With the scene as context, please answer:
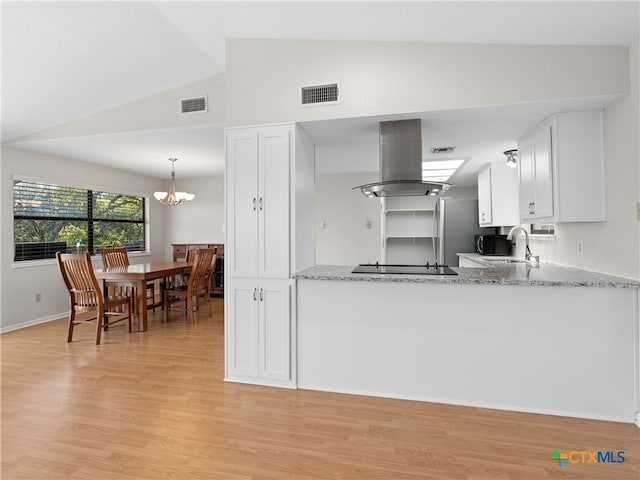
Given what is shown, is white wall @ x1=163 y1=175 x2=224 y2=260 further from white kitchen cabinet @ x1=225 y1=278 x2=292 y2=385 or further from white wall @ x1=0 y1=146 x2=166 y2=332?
white kitchen cabinet @ x1=225 y1=278 x2=292 y2=385

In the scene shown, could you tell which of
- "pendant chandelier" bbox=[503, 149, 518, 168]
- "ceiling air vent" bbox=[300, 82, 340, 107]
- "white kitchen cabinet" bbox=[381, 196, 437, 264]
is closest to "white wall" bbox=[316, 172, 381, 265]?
"white kitchen cabinet" bbox=[381, 196, 437, 264]

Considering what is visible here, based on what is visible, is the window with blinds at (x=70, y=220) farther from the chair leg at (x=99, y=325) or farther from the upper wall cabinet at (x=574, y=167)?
the upper wall cabinet at (x=574, y=167)

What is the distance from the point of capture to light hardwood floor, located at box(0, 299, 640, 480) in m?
1.81

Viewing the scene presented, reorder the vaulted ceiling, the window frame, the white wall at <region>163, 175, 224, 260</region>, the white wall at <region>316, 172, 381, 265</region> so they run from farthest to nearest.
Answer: the white wall at <region>163, 175, 224, 260</region>, the white wall at <region>316, 172, 381, 265</region>, the window frame, the vaulted ceiling

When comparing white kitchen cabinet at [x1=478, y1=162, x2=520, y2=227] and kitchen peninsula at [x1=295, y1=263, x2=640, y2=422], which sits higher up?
white kitchen cabinet at [x1=478, y1=162, x2=520, y2=227]

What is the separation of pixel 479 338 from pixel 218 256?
5.32 metres

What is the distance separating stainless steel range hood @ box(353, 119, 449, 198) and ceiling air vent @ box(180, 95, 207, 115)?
6.40 ft

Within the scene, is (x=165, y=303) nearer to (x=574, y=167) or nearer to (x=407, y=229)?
(x=407, y=229)

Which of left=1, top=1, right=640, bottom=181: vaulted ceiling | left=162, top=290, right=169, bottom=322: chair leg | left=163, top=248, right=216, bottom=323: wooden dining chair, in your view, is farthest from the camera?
left=162, top=290, right=169, bottom=322: chair leg

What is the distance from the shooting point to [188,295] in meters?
4.89

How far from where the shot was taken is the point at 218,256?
22.3 ft

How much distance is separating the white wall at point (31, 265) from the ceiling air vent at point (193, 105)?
8.74 ft

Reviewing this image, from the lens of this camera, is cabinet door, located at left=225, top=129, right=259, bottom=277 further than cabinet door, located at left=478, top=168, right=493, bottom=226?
No

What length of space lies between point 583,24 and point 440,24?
2.76 feet
